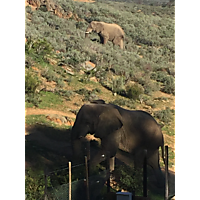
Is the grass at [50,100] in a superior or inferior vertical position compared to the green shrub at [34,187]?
inferior

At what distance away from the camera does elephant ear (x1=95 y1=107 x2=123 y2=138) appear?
1046 centimetres

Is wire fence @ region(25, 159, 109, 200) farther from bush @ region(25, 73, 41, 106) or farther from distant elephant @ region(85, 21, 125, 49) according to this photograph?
distant elephant @ region(85, 21, 125, 49)

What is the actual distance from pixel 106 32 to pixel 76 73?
11.1m

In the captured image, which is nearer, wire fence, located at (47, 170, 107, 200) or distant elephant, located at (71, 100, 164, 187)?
wire fence, located at (47, 170, 107, 200)

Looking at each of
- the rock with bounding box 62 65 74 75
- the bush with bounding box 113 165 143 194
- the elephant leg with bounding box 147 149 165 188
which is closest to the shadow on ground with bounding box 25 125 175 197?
the elephant leg with bounding box 147 149 165 188

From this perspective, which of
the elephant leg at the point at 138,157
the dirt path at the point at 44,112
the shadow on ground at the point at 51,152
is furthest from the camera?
the dirt path at the point at 44,112

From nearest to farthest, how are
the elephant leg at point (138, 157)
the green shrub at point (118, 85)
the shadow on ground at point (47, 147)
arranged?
1. the elephant leg at point (138, 157)
2. the shadow on ground at point (47, 147)
3. the green shrub at point (118, 85)

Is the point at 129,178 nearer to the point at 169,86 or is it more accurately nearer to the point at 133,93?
the point at 133,93

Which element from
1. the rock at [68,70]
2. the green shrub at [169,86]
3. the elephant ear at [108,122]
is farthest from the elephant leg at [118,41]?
the elephant ear at [108,122]

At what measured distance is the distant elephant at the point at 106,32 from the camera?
1293 inches

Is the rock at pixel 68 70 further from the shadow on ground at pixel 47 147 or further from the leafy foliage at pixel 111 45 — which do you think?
the shadow on ground at pixel 47 147

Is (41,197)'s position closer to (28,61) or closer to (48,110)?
(48,110)

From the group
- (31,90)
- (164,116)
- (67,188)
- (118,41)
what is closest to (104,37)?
(118,41)
